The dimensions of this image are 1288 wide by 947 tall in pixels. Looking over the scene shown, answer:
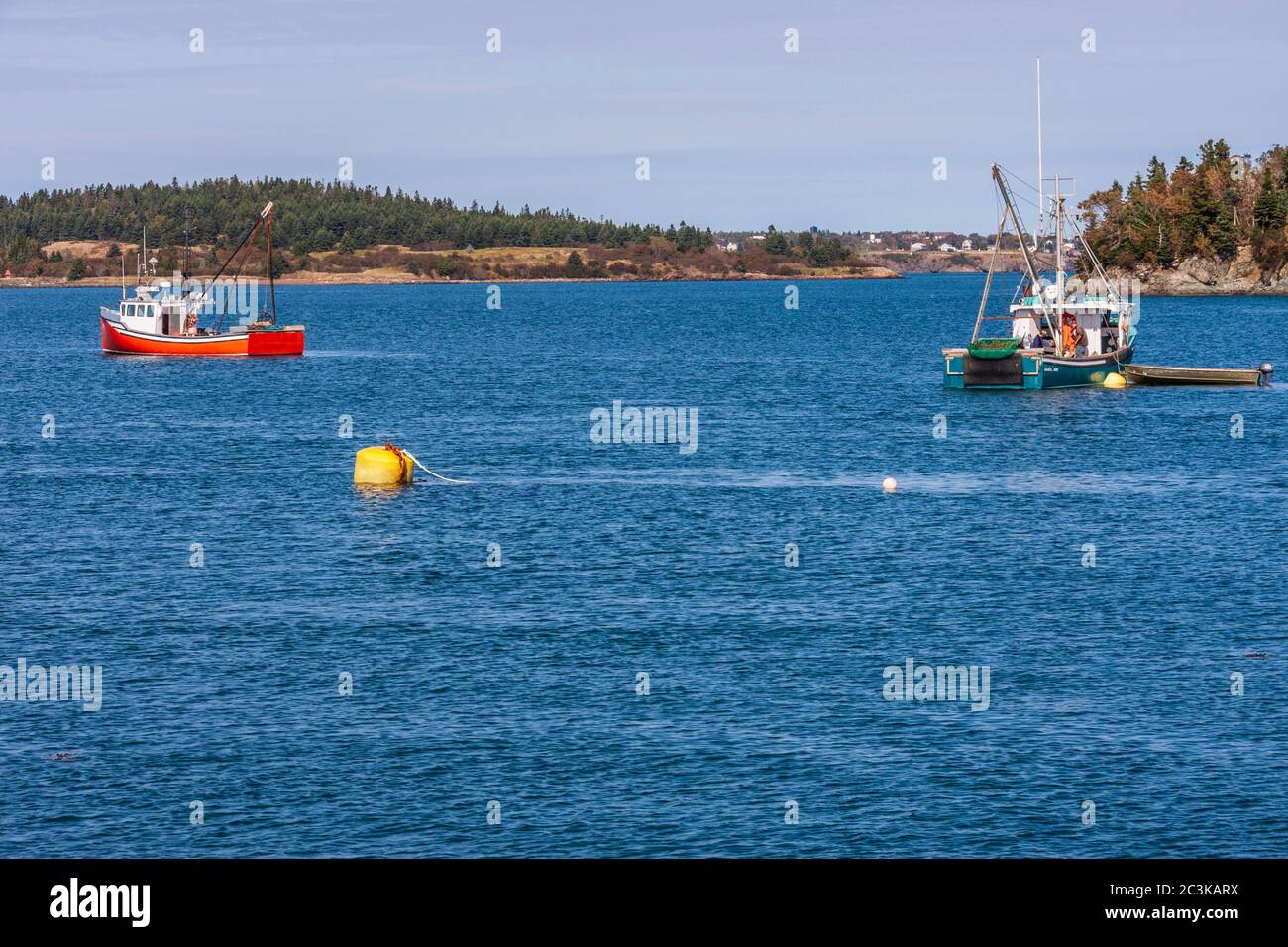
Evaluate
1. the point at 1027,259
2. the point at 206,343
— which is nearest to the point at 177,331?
the point at 206,343

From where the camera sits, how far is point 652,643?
156ft

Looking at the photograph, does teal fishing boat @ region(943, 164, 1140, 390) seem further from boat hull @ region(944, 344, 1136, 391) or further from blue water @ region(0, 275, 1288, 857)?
blue water @ region(0, 275, 1288, 857)

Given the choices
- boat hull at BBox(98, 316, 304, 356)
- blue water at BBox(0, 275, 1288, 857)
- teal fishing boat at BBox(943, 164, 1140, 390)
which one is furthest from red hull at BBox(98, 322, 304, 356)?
teal fishing boat at BBox(943, 164, 1140, 390)

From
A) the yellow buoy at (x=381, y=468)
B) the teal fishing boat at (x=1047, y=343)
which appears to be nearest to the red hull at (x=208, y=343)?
the teal fishing boat at (x=1047, y=343)

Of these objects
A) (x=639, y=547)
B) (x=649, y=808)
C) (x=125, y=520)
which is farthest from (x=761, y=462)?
(x=649, y=808)

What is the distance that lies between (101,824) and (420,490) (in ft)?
152

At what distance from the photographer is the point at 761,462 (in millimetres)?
89125

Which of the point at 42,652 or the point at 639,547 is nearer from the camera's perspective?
the point at 42,652

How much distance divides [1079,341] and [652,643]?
88684 mm

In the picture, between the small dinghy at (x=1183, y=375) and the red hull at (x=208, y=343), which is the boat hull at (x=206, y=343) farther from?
the small dinghy at (x=1183, y=375)

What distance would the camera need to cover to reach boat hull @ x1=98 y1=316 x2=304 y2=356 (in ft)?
539

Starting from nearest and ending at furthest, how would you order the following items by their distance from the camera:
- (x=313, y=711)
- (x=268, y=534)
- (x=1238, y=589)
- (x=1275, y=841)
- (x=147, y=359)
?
→ (x=1275, y=841), (x=313, y=711), (x=1238, y=589), (x=268, y=534), (x=147, y=359)

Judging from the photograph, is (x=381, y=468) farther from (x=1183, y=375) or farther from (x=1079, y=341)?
(x=1183, y=375)

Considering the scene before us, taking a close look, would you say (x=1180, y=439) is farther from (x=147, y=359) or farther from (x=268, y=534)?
(x=147, y=359)
